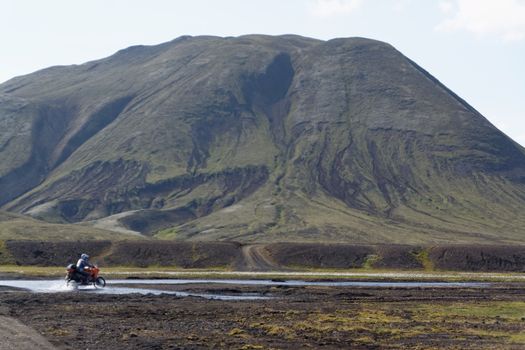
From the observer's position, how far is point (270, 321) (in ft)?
160

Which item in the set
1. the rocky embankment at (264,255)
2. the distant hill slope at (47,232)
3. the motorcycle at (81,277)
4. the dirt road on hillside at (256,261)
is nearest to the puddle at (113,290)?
the motorcycle at (81,277)

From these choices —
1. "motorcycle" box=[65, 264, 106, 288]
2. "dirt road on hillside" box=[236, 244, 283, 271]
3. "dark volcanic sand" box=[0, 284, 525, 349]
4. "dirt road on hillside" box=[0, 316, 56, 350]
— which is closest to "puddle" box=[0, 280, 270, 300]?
"motorcycle" box=[65, 264, 106, 288]

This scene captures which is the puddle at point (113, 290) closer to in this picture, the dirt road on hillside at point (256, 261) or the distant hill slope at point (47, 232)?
the dirt road on hillside at point (256, 261)

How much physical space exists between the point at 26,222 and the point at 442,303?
142874 mm

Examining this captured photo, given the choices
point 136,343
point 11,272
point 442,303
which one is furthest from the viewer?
point 11,272

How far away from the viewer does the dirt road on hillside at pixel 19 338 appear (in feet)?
114

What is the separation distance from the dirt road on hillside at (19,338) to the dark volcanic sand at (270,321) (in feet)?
2.73

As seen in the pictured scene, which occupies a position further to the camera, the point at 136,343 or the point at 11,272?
the point at 11,272

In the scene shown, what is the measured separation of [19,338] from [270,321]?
16587 millimetres

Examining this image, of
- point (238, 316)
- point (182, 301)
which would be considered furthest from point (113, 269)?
point (238, 316)

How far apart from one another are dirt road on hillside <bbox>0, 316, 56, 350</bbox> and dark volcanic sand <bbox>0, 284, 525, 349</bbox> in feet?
2.73

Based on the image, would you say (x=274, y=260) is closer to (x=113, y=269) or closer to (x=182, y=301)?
(x=113, y=269)

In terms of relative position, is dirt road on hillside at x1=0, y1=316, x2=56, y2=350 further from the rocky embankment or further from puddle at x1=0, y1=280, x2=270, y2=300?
the rocky embankment

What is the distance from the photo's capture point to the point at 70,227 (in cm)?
18675
